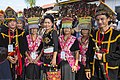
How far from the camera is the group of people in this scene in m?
3.94

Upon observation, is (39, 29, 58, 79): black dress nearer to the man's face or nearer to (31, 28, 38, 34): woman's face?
(31, 28, 38, 34): woman's face

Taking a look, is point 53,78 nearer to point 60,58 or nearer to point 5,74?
point 60,58

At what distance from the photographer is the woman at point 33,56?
16.4 ft

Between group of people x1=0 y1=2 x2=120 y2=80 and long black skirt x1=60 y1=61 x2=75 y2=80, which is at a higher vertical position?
group of people x1=0 y1=2 x2=120 y2=80

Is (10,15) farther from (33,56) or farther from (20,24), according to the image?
(20,24)

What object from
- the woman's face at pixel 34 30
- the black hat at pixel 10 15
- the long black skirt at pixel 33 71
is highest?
the black hat at pixel 10 15

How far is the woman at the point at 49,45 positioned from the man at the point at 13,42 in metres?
0.57

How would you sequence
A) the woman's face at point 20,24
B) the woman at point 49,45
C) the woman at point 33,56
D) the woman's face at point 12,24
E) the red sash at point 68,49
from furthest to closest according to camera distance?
the woman's face at point 20,24 < the woman's face at point 12,24 < the woman at point 33,56 < the red sash at point 68,49 < the woman at point 49,45

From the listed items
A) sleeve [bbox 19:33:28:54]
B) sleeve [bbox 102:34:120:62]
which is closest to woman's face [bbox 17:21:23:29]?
sleeve [bbox 19:33:28:54]

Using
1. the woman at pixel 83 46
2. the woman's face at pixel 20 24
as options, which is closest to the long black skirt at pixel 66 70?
the woman at pixel 83 46

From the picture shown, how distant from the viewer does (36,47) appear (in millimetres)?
4988

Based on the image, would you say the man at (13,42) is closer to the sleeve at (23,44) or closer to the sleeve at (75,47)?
the sleeve at (23,44)

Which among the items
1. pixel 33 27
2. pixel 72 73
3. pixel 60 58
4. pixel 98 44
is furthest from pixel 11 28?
pixel 98 44

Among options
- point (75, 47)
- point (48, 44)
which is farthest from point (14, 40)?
point (75, 47)
